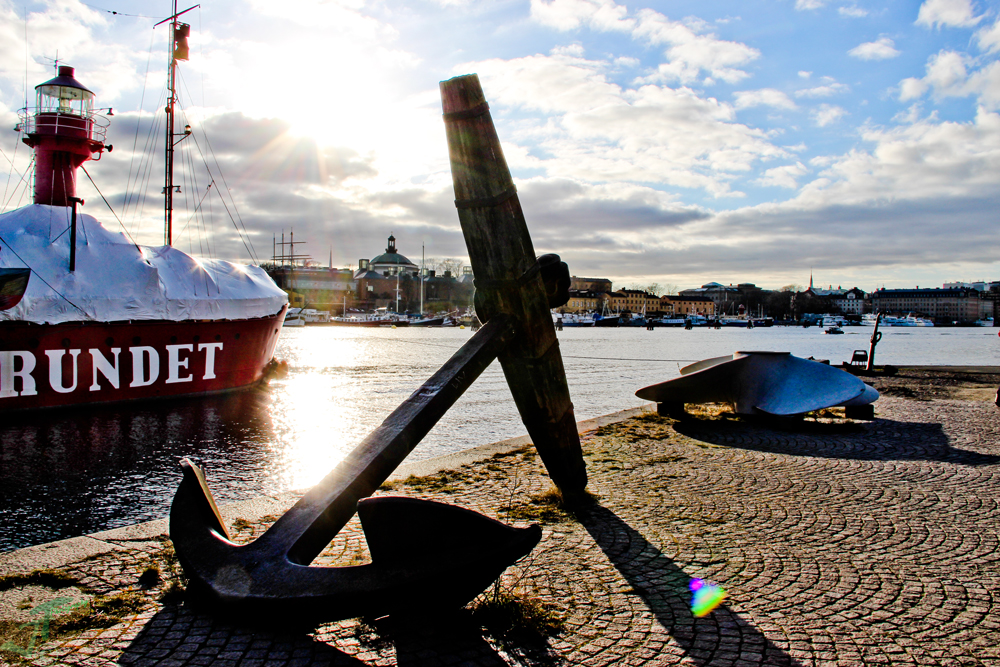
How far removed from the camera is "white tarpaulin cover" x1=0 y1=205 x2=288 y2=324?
11.9 meters

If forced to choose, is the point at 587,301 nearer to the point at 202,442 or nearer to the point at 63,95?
the point at 63,95

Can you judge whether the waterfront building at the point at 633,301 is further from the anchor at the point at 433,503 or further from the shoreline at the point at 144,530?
the anchor at the point at 433,503

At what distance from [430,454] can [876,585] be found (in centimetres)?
559

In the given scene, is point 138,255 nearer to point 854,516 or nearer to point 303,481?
point 303,481

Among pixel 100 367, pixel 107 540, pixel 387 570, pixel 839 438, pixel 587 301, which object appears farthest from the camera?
pixel 587 301

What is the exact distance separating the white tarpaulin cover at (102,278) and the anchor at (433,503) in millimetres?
11771

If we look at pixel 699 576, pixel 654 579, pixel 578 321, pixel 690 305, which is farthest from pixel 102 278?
pixel 690 305

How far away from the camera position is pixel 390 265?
145125 mm

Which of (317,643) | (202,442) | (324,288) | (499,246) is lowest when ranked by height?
(202,442)

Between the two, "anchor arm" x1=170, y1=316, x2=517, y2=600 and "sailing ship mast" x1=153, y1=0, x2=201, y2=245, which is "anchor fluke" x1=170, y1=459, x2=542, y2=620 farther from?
"sailing ship mast" x1=153, y1=0, x2=201, y2=245

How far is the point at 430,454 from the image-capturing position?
305 inches

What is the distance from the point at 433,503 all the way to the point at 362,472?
388 millimetres

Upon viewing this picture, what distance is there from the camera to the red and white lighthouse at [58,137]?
49.4ft

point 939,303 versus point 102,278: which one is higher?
point 939,303
